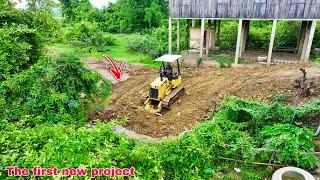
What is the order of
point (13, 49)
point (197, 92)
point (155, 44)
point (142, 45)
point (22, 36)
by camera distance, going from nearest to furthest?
1. point (13, 49)
2. point (22, 36)
3. point (197, 92)
4. point (155, 44)
5. point (142, 45)

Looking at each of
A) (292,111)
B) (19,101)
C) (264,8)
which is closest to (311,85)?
(292,111)

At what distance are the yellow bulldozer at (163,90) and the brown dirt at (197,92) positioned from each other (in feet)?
1.19

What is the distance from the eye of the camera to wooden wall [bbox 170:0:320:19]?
1675cm

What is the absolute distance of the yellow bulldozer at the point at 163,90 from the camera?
12.1m

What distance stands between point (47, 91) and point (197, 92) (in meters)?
8.04

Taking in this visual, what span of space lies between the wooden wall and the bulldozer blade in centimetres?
758

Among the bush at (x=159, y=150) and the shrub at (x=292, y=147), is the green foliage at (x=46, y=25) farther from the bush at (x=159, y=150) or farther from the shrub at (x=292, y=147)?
the shrub at (x=292, y=147)

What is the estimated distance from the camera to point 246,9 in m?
17.8

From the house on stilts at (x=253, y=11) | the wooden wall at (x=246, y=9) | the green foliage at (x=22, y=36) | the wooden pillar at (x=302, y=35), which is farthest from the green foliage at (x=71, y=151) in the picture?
the wooden pillar at (x=302, y=35)

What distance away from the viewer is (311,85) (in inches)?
488

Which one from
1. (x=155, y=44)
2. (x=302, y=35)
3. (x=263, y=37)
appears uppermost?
(x=302, y=35)

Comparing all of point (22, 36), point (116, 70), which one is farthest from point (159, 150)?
point (116, 70)

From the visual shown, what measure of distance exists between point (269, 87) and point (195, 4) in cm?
832

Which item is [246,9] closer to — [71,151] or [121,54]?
[121,54]
